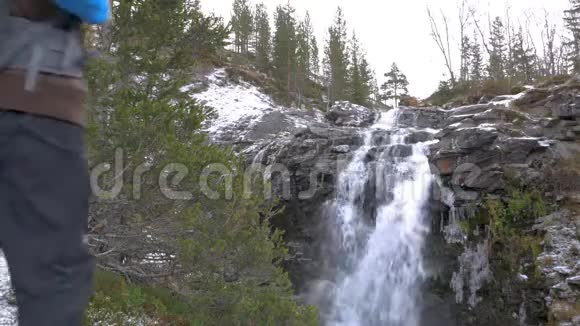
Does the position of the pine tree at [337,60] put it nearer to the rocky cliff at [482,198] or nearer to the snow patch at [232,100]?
the snow patch at [232,100]

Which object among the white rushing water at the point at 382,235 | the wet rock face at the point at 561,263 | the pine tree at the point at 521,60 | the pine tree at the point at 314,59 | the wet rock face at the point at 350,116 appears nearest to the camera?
the wet rock face at the point at 561,263

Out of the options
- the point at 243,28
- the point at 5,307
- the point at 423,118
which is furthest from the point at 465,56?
the point at 5,307

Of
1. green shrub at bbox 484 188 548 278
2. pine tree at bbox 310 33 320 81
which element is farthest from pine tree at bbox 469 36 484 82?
green shrub at bbox 484 188 548 278

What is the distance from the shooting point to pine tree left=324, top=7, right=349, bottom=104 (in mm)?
37250

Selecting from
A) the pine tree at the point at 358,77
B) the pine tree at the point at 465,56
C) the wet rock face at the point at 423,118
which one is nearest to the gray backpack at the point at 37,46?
the wet rock face at the point at 423,118

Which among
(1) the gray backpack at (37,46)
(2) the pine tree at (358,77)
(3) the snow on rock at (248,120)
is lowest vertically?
(1) the gray backpack at (37,46)

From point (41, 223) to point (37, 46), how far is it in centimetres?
44

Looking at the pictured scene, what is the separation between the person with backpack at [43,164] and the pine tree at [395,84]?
1776 inches

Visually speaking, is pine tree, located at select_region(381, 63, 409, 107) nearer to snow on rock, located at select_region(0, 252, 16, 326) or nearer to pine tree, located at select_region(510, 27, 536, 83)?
pine tree, located at select_region(510, 27, 536, 83)

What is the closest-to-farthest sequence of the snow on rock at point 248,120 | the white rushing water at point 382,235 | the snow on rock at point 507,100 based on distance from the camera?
the white rushing water at point 382,235, the snow on rock at point 507,100, the snow on rock at point 248,120

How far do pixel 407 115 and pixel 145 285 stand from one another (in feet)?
58.0

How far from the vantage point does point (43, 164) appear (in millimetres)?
1017

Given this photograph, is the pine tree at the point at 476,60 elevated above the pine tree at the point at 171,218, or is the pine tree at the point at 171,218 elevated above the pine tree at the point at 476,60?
the pine tree at the point at 476,60

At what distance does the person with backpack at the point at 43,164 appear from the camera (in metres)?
0.98
